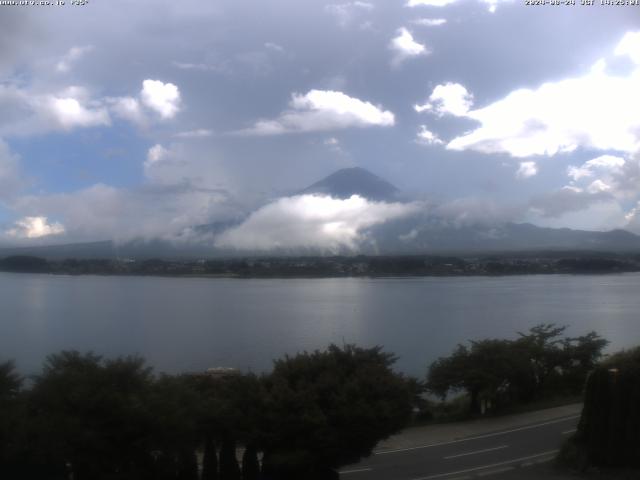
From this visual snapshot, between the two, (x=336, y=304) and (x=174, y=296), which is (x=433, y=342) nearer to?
(x=336, y=304)

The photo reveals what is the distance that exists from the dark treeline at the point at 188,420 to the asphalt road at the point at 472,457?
1.58m

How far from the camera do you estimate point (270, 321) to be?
40.7 m

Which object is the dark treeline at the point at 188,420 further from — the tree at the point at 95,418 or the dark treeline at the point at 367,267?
the dark treeline at the point at 367,267

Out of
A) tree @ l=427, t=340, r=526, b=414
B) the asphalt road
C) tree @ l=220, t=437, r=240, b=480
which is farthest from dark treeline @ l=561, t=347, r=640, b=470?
tree @ l=427, t=340, r=526, b=414

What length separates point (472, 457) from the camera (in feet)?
38.8

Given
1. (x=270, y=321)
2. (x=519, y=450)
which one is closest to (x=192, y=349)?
(x=270, y=321)

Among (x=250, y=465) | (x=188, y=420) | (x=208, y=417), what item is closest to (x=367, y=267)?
(x=250, y=465)

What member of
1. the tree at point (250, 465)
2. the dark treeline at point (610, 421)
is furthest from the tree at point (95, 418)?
the dark treeline at point (610, 421)

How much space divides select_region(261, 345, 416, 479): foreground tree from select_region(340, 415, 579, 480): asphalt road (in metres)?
1.53

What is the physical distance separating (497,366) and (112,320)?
29.4 meters

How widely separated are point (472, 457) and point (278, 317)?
103 ft

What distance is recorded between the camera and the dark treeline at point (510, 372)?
57.1 ft

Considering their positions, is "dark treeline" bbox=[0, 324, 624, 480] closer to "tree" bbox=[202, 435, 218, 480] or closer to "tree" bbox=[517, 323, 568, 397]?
"tree" bbox=[202, 435, 218, 480]

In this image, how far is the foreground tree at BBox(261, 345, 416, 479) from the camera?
9172 mm
